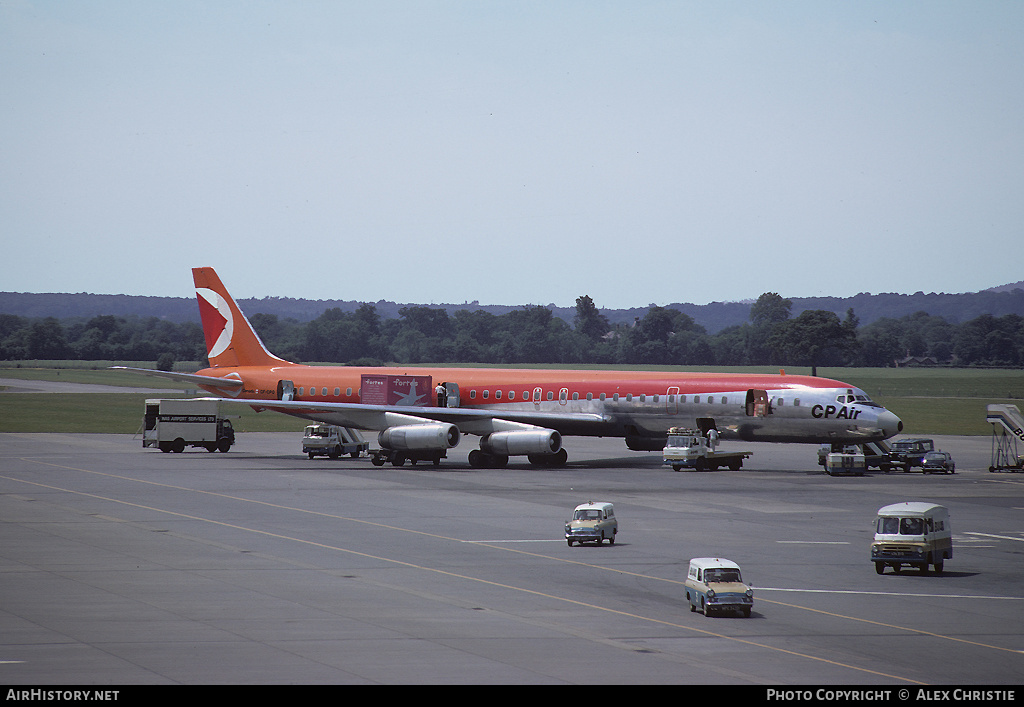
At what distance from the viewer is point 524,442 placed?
57.2m

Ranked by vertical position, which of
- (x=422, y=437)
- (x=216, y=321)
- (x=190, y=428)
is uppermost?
(x=216, y=321)

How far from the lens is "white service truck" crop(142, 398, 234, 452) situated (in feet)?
217

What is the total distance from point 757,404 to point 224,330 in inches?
1313

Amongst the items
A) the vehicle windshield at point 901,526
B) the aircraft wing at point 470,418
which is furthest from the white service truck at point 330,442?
the vehicle windshield at point 901,526

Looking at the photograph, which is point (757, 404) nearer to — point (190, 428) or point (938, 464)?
point (938, 464)

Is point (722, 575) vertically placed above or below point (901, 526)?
below

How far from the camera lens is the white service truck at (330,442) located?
6438 centimetres

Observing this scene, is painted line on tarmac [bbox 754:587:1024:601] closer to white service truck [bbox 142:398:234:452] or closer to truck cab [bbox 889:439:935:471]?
truck cab [bbox 889:439:935:471]

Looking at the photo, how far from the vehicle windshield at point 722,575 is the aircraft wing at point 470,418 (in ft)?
115

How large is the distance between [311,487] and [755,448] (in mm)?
36748

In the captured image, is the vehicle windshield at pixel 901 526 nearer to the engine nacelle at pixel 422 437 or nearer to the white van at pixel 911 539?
the white van at pixel 911 539

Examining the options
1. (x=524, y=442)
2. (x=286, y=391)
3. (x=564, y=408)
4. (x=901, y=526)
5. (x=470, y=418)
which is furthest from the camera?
(x=286, y=391)

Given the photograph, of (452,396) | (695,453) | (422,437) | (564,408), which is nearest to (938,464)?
(695,453)

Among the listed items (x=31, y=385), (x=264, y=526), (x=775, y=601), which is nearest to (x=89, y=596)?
(x=264, y=526)
